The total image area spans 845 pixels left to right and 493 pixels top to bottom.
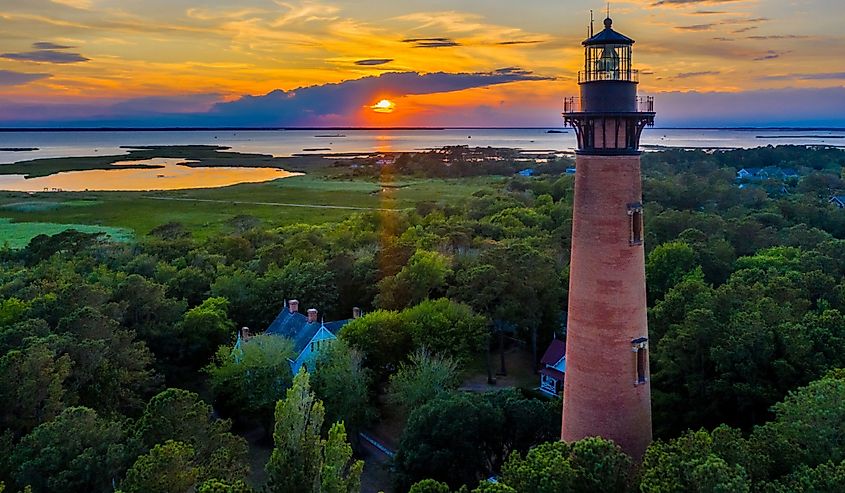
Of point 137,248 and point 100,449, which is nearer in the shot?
point 100,449

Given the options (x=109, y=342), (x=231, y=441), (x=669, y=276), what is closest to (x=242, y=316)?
(x=109, y=342)

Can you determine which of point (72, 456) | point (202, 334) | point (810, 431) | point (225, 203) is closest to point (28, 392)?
point (72, 456)

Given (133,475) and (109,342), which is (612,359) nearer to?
(133,475)

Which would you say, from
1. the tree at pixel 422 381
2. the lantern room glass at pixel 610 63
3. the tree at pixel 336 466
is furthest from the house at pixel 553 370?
the tree at pixel 336 466

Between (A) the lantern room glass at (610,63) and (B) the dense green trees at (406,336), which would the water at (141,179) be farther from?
(A) the lantern room glass at (610,63)

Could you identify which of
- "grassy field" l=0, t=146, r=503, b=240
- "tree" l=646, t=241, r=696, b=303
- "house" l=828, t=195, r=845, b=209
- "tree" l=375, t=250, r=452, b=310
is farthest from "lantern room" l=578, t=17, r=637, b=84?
"house" l=828, t=195, r=845, b=209

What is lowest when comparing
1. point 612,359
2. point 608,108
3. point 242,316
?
point 242,316

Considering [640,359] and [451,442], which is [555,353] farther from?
[640,359]
